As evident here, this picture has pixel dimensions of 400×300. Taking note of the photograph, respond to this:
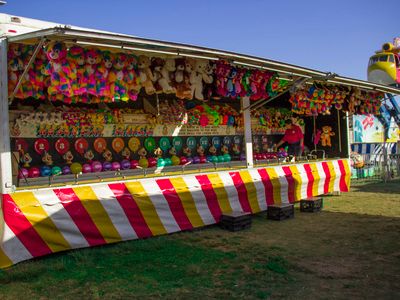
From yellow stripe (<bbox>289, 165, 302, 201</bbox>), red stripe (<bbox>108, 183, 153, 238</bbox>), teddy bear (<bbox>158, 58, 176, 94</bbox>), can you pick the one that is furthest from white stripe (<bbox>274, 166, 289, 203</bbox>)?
red stripe (<bbox>108, 183, 153, 238</bbox>)

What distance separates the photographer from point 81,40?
5117 mm

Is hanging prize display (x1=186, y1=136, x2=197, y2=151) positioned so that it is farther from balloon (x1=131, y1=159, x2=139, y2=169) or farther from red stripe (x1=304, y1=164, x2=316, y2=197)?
red stripe (x1=304, y1=164, x2=316, y2=197)

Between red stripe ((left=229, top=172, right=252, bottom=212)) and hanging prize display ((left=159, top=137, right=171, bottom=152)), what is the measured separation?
1.65 m

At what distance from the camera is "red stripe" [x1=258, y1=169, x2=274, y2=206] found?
8539 mm

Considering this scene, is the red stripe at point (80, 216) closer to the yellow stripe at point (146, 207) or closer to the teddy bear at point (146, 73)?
the yellow stripe at point (146, 207)

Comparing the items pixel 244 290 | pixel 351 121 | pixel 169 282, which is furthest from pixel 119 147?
pixel 351 121

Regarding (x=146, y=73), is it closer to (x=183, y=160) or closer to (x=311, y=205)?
(x=183, y=160)

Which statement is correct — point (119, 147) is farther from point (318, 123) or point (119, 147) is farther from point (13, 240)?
point (318, 123)

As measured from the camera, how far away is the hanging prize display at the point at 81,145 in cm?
744

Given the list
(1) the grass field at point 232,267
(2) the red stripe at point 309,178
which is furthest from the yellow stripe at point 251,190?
(2) the red stripe at point 309,178

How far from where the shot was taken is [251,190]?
8.19 meters

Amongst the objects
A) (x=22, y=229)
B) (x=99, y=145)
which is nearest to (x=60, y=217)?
(x=22, y=229)

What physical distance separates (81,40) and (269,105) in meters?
7.09

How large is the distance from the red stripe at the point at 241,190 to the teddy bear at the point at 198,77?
5.79 feet
